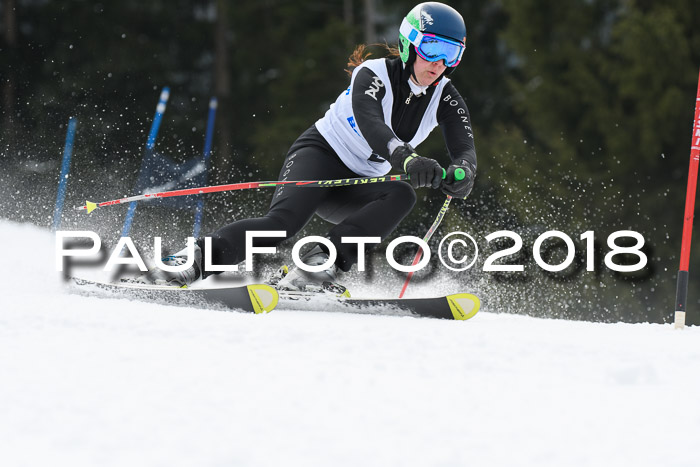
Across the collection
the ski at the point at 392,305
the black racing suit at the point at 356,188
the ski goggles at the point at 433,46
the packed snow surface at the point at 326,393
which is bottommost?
the ski at the point at 392,305

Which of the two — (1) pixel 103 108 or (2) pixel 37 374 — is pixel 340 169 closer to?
(2) pixel 37 374

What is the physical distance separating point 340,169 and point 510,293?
643 centimetres

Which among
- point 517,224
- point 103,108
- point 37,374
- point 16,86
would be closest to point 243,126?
point 103,108

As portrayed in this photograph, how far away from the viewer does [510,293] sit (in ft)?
32.4

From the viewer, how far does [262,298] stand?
3180mm

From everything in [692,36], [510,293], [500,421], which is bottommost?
[510,293]

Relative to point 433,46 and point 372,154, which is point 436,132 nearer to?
point 372,154

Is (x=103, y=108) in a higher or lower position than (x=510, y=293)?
higher

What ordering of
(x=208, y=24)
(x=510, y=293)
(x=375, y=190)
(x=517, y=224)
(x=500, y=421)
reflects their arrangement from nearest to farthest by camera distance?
(x=500, y=421) < (x=375, y=190) < (x=510, y=293) < (x=517, y=224) < (x=208, y=24)

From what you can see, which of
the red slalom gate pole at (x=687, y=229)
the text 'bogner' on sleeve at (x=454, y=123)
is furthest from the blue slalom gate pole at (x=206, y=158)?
the red slalom gate pole at (x=687, y=229)

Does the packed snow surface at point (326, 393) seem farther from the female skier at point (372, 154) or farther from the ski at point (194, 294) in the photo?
the female skier at point (372, 154)

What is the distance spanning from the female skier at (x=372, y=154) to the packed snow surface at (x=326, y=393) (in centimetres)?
72

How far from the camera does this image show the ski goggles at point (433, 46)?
352 cm

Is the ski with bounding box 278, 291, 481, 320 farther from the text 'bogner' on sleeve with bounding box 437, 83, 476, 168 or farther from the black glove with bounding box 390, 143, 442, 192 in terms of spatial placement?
the text 'bogner' on sleeve with bounding box 437, 83, 476, 168
